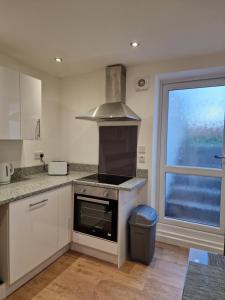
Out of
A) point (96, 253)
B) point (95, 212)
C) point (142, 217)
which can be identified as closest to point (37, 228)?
point (95, 212)

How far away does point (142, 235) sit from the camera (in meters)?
2.18

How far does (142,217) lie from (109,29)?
1.83 meters

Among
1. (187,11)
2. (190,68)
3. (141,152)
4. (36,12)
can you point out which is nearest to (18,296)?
(141,152)

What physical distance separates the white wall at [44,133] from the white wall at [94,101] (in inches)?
4.5

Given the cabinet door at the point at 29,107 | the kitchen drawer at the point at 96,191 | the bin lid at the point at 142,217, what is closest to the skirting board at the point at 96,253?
the bin lid at the point at 142,217

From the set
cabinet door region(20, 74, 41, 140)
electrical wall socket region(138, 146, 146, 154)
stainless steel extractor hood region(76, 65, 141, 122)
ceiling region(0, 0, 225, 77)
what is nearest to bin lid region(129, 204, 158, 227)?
electrical wall socket region(138, 146, 146, 154)

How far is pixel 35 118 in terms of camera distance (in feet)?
7.59

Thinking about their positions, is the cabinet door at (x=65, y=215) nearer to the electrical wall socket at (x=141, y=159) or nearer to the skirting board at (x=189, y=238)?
the electrical wall socket at (x=141, y=159)

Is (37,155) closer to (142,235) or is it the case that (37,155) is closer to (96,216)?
(96,216)

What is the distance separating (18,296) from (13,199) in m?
0.85

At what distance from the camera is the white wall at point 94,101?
2.41m

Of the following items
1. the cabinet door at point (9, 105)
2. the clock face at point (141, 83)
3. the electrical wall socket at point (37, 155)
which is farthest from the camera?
the electrical wall socket at point (37, 155)

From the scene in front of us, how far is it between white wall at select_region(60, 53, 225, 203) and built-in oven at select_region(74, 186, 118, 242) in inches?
26.1

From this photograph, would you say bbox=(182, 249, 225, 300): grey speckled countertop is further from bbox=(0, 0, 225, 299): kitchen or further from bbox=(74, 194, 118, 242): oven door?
bbox=(74, 194, 118, 242): oven door
